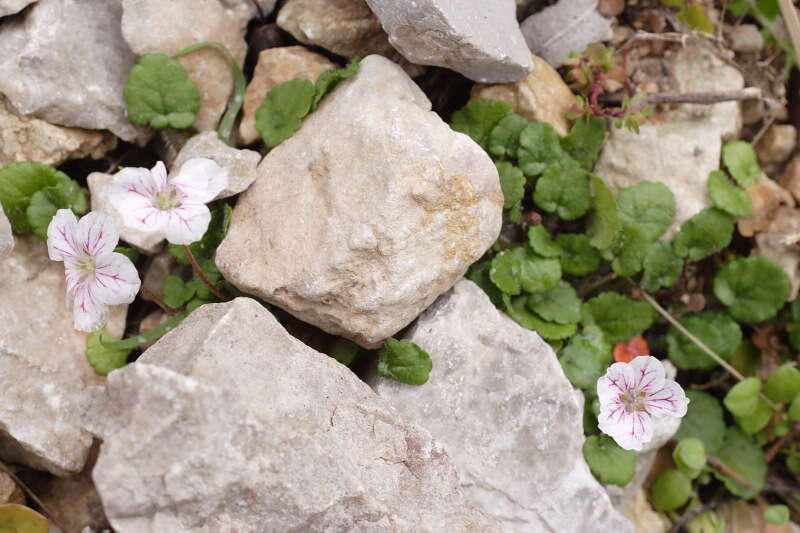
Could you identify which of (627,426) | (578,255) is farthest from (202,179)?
(627,426)

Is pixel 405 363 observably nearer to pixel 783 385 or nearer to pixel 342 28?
pixel 342 28

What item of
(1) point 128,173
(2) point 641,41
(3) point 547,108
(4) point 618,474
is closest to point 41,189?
(1) point 128,173

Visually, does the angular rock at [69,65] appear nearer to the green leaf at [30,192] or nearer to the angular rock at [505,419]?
the green leaf at [30,192]

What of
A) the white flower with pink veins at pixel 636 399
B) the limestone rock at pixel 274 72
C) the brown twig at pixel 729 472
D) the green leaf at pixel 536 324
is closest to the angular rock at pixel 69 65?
the limestone rock at pixel 274 72

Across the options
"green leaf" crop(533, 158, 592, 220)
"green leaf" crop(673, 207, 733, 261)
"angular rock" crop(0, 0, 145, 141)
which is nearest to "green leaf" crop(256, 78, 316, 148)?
"angular rock" crop(0, 0, 145, 141)

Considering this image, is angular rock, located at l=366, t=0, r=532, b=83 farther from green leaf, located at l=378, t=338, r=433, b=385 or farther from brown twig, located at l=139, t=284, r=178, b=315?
brown twig, located at l=139, t=284, r=178, b=315

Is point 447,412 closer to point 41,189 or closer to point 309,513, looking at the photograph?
point 309,513
